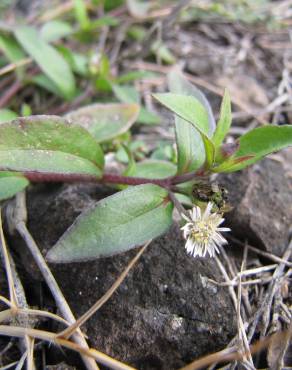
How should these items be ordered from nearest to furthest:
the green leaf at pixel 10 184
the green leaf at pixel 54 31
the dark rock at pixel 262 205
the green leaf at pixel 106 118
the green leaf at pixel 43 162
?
the green leaf at pixel 43 162
the green leaf at pixel 10 184
the dark rock at pixel 262 205
the green leaf at pixel 106 118
the green leaf at pixel 54 31

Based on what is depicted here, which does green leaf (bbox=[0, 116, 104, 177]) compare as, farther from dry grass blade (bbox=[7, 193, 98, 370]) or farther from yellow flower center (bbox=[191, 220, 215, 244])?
yellow flower center (bbox=[191, 220, 215, 244])

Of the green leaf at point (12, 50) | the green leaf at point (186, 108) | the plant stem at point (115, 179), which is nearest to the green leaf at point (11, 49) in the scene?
the green leaf at point (12, 50)

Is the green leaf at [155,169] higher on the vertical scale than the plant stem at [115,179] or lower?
lower

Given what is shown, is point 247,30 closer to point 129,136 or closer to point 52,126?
point 129,136

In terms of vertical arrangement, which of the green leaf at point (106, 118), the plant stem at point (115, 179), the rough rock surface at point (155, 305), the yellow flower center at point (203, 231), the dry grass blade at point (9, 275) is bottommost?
the rough rock surface at point (155, 305)

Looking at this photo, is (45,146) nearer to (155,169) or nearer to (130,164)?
(130,164)

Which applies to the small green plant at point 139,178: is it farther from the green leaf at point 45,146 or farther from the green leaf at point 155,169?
the green leaf at point 155,169

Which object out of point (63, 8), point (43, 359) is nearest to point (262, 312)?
point (43, 359)

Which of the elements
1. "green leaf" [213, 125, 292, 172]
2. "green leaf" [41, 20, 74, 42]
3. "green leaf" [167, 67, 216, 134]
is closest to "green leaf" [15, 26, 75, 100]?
"green leaf" [41, 20, 74, 42]
